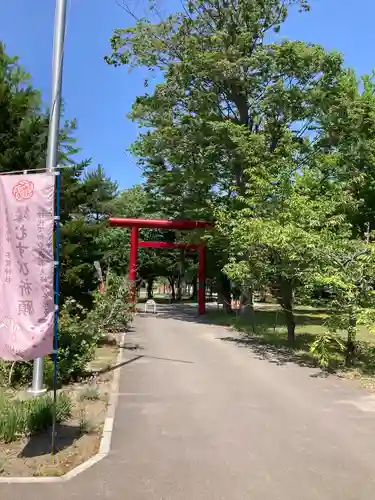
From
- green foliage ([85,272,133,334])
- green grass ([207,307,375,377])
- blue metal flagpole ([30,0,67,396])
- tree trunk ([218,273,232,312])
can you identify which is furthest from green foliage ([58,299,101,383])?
tree trunk ([218,273,232,312])

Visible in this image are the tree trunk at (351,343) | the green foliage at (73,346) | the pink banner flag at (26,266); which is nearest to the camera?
the pink banner flag at (26,266)

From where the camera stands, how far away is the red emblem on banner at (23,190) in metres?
5.54

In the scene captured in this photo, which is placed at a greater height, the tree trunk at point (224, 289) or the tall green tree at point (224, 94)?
the tall green tree at point (224, 94)

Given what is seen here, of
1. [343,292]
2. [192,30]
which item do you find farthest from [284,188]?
[192,30]

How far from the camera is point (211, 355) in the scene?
13.0 meters

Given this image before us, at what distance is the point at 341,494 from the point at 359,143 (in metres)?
20.1

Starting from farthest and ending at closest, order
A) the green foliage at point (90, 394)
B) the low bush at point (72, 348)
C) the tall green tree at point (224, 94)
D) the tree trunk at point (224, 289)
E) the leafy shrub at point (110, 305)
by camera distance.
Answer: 1. the tree trunk at point (224, 289)
2. the tall green tree at point (224, 94)
3. the leafy shrub at point (110, 305)
4. the low bush at point (72, 348)
5. the green foliage at point (90, 394)

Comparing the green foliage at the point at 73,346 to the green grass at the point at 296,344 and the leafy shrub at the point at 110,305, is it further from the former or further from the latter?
the green grass at the point at 296,344

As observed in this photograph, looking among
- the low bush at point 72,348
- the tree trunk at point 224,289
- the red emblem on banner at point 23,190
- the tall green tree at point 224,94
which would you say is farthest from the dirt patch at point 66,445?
the tree trunk at point 224,289

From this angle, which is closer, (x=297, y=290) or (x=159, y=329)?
(x=297, y=290)

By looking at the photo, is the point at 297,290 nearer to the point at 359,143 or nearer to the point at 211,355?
the point at 211,355

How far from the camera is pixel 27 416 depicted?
6.20m

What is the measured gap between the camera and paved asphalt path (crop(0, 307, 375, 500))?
4.62 metres

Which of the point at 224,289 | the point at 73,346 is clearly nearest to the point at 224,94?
the point at 224,289
